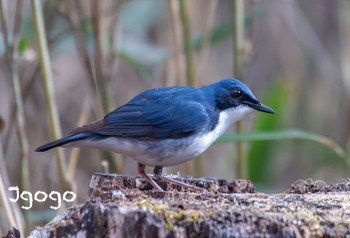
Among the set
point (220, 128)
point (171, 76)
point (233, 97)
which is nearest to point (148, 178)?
point (220, 128)

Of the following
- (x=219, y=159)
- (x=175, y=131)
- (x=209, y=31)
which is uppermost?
(x=209, y=31)

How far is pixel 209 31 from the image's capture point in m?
6.78

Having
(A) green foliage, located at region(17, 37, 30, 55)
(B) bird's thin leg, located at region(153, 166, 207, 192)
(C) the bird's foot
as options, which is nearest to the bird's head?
(B) bird's thin leg, located at region(153, 166, 207, 192)

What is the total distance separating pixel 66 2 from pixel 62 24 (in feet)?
7.27

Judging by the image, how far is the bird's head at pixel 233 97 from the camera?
5.39 metres

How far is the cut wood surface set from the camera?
3.40m

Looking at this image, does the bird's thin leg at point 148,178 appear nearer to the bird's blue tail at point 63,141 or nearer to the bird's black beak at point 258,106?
the bird's blue tail at point 63,141

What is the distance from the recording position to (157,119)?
5121mm

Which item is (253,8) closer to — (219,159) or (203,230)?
(219,159)

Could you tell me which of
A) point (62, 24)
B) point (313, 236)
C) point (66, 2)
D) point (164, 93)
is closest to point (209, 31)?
point (66, 2)

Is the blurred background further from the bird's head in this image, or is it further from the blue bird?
the blue bird

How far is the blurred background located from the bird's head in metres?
0.26

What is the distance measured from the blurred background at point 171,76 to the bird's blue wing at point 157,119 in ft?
1.75

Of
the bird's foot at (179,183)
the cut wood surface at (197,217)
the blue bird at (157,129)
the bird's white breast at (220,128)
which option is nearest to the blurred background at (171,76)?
the bird's white breast at (220,128)
